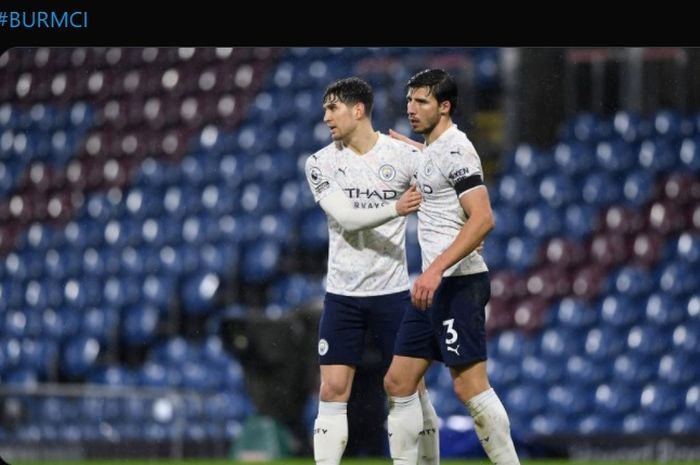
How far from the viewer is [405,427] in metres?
5.32

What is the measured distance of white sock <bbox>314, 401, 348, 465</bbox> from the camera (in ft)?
17.8

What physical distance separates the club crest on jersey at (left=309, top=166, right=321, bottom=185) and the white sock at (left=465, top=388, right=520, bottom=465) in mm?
1177

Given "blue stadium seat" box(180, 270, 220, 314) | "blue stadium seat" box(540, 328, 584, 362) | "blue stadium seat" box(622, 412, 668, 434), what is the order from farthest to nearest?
"blue stadium seat" box(180, 270, 220, 314)
"blue stadium seat" box(540, 328, 584, 362)
"blue stadium seat" box(622, 412, 668, 434)

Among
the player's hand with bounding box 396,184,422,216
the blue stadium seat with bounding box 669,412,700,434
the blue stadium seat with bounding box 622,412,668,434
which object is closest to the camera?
the player's hand with bounding box 396,184,422,216

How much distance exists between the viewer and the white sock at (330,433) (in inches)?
214

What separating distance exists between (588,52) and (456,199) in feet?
17.3

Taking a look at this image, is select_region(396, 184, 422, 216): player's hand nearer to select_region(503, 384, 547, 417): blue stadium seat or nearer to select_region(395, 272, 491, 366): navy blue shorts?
select_region(395, 272, 491, 366): navy blue shorts

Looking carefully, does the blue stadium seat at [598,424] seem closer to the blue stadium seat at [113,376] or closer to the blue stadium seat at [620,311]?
the blue stadium seat at [620,311]

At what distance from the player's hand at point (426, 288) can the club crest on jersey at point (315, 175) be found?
857 mm

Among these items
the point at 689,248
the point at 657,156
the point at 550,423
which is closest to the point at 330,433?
the point at 550,423

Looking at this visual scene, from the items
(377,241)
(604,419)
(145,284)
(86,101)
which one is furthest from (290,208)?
(377,241)

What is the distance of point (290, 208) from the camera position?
35.8ft

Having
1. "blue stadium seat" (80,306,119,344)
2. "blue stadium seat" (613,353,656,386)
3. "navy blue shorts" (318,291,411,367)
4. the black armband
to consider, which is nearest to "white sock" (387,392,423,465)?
"navy blue shorts" (318,291,411,367)

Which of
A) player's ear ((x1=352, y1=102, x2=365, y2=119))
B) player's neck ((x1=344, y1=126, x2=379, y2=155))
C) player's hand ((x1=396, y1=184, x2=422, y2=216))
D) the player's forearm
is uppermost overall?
player's ear ((x1=352, y1=102, x2=365, y2=119))
